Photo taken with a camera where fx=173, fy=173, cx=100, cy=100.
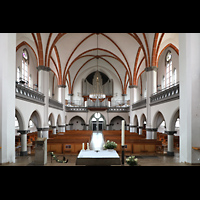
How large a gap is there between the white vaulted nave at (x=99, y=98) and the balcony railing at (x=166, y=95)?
0.23 feet

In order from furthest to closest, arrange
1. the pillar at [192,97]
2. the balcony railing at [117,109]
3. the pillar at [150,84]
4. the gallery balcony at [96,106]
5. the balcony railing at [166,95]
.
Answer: the balcony railing at [117,109] < the gallery balcony at [96,106] < the pillar at [150,84] < the balcony railing at [166,95] < the pillar at [192,97]

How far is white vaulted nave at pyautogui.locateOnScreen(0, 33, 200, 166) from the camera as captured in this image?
7383 millimetres

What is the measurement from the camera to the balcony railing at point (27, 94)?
11.4 m

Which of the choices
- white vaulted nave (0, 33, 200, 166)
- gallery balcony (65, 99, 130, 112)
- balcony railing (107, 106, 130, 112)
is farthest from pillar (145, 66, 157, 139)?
balcony railing (107, 106, 130, 112)

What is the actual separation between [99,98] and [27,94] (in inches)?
380

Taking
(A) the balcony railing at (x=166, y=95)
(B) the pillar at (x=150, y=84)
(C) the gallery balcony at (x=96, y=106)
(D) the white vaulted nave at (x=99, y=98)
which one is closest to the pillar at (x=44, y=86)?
(D) the white vaulted nave at (x=99, y=98)

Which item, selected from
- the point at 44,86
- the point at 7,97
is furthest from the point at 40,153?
the point at 44,86

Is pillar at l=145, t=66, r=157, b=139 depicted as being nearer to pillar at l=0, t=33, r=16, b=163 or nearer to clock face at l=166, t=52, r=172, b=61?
clock face at l=166, t=52, r=172, b=61

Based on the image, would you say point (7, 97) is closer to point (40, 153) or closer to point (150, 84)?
point (40, 153)

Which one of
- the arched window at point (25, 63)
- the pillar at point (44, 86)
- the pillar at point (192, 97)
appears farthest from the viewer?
the arched window at point (25, 63)

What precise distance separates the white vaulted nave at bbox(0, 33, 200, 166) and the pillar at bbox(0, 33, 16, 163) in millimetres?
36

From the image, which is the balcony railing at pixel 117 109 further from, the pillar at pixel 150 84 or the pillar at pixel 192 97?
the pillar at pixel 192 97
